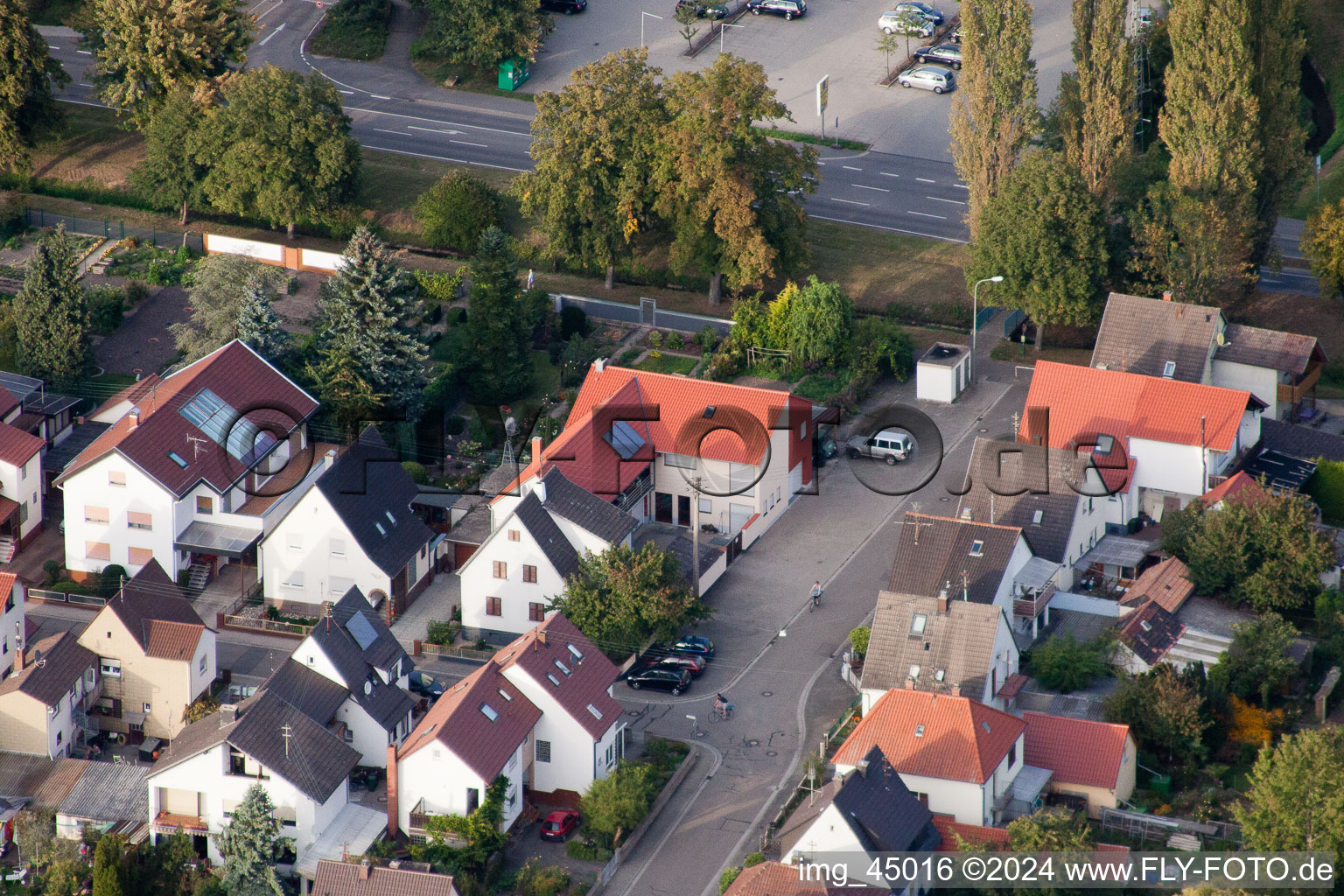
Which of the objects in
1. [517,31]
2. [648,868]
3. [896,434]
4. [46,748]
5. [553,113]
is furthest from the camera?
[517,31]

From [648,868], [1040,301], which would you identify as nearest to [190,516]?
[648,868]

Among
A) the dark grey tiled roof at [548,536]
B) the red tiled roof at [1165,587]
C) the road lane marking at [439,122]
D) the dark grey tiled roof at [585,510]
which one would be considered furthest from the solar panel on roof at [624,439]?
the road lane marking at [439,122]

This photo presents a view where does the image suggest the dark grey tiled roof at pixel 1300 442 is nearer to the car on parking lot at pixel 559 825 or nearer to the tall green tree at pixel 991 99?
the tall green tree at pixel 991 99

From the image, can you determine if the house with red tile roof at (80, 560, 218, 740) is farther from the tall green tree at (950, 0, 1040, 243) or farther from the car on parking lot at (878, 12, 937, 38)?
the car on parking lot at (878, 12, 937, 38)

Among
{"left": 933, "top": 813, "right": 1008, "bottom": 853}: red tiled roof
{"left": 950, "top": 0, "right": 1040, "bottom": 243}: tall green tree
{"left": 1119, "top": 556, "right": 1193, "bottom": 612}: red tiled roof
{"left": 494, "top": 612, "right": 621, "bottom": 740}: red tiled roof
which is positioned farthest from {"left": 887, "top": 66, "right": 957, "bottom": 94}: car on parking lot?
{"left": 933, "top": 813, "right": 1008, "bottom": 853}: red tiled roof

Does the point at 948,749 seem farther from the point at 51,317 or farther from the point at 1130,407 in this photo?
the point at 51,317

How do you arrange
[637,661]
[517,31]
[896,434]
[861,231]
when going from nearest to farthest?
[637,661], [896,434], [861,231], [517,31]

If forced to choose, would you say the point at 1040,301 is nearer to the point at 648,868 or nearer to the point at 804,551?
the point at 804,551
